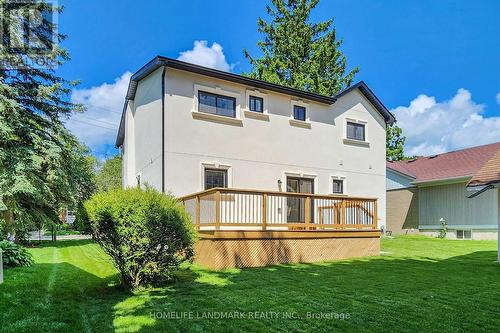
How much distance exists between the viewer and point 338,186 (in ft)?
47.5

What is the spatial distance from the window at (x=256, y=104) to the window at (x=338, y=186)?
4.36m

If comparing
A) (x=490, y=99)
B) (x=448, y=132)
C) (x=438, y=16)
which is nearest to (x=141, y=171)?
(x=438, y=16)

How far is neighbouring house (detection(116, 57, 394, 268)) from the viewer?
9047mm

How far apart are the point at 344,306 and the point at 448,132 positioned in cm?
7162

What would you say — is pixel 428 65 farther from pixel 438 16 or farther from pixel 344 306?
pixel 344 306

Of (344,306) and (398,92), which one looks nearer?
(344,306)

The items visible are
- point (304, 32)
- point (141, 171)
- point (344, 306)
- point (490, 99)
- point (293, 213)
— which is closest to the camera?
point (344, 306)

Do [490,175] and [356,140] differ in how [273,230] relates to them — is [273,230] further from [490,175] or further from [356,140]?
[356,140]

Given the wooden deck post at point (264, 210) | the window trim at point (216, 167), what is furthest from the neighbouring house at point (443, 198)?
the wooden deck post at point (264, 210)

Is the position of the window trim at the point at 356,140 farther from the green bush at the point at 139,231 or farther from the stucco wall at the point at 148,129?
the green bush at the point at 139,231

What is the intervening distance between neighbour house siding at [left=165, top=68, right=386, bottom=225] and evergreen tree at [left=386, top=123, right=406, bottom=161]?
14826 mm

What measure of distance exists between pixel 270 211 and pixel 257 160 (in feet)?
9.56

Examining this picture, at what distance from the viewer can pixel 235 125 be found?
39.5 ft

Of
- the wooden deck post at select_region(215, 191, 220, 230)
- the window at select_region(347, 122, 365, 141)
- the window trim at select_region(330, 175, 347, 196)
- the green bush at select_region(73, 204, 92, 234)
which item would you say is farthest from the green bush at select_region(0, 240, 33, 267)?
the window at select_region(347, 122, 365, 141)
